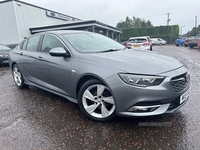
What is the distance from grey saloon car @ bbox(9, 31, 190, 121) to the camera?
2.26m

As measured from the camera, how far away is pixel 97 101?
2688mm

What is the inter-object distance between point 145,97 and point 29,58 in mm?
2941

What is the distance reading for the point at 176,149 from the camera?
6.75ft

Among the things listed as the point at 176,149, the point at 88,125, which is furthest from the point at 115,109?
the point at 176,149

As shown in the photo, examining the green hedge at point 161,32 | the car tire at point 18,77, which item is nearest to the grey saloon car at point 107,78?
the car tire at point 18,77

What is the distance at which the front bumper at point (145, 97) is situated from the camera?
2219 mm

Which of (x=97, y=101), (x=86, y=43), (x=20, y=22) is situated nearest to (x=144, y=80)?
(x=97, y=101)

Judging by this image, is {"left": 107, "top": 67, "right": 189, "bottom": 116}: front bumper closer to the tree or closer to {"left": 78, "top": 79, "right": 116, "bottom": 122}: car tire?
{"left": 78, "top": 79, "right": 116, "bottom": 122}: car tire

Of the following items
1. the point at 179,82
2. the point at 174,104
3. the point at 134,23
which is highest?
the point at 134,23

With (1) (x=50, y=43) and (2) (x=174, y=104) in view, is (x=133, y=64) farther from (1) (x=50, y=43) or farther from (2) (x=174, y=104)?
(1) (x=50, y=43)

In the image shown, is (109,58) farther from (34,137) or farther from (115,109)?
(34,137)

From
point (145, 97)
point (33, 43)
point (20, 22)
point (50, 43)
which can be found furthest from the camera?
point (20, 22)

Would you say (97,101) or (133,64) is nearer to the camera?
(133,64)

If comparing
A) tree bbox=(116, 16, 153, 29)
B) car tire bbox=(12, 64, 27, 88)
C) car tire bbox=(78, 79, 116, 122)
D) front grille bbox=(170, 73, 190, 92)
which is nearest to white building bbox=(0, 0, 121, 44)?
car tire bbox=(12, 64, 27, 88)
